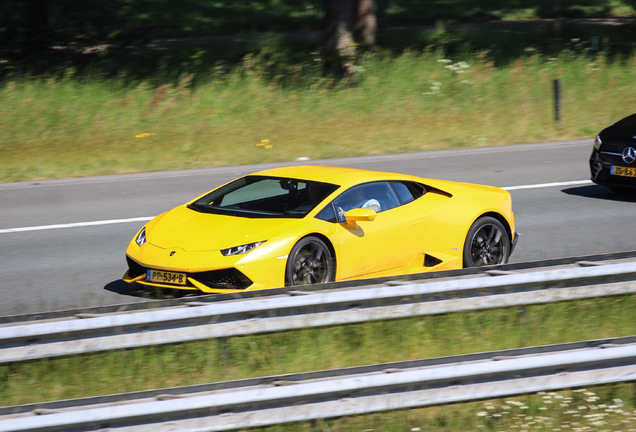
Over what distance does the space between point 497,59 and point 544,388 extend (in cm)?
1919

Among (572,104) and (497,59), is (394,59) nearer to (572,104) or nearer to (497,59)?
(497,59)

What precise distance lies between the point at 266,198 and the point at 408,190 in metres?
1.48

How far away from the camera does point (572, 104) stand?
67.0 feet

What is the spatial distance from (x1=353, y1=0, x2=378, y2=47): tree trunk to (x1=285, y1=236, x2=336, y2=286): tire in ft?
53.9

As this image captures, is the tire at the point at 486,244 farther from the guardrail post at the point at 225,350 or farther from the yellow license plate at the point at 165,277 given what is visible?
the guardrail post at the point at 225,350

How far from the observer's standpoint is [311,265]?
6930 millimetres

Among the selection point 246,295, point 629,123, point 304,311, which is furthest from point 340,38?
point 304,311

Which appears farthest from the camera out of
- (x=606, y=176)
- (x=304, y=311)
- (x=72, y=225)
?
(x=606, y=176)

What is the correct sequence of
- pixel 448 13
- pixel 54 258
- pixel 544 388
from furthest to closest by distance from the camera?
pixel 448 13, pixel 54 258, pixel 544 388

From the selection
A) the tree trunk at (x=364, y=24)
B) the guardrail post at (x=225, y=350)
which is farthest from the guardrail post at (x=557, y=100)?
the guardrail post at (x=225, y=350)

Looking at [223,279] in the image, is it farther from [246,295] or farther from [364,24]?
[364,24]

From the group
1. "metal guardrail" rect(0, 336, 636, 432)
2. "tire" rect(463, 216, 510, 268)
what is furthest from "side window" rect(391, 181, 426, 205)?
"metal guardrail" rect(0, 336, 636, 432)

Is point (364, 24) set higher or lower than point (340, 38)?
higher

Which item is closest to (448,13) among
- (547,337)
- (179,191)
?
(179,191)
